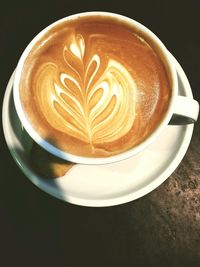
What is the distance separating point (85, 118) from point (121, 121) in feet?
0.34

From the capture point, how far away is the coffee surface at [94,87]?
0.98 m

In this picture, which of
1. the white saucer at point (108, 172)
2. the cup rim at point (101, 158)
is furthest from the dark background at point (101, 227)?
the cup rim at point (101, 158)

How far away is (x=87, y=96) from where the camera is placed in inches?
39.9

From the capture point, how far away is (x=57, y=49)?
3.38 feet

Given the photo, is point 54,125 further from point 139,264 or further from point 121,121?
point 139,264

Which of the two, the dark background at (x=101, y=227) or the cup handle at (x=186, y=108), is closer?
the cup handle at (x=186, y=108)

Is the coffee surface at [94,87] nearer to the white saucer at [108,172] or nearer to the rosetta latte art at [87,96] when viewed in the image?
the rosetta latte art at [87,96]

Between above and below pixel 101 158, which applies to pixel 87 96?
above

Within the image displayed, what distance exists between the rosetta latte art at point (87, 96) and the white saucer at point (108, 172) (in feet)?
0.61

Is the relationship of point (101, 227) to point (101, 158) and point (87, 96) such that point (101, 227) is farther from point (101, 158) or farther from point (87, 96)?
point (87, 96)

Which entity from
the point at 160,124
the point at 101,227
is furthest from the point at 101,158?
the point at 101,227

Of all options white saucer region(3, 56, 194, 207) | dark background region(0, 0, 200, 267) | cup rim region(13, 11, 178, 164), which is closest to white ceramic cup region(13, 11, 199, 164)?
cup rim region(13, 11, 178, 164)

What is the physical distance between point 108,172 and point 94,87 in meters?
0.29

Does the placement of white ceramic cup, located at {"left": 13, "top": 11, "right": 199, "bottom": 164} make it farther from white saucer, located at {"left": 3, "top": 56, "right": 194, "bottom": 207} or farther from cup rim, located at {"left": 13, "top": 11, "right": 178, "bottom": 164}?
white saucer, located at {"left": 3, "top": 56, "right": 194, "bottom": 207}
